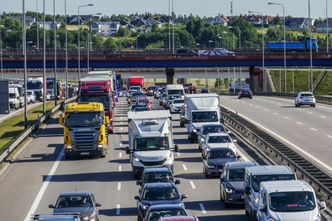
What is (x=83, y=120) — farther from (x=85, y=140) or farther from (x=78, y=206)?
(x=78, y=206)

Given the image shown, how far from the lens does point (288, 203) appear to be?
105 feet

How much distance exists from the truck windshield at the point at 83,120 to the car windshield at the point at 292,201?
2470 cm

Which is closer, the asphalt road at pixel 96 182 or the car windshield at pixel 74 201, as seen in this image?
the car windshield at pixel 74 201

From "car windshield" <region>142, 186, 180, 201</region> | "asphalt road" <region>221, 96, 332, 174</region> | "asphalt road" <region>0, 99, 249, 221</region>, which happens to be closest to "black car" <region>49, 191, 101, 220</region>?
"car windshield" <region>142, 186, 180, 201</region>

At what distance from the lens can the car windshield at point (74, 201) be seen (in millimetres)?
34875

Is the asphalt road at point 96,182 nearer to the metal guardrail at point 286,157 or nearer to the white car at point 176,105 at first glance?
the metal guardrail at point 286,157

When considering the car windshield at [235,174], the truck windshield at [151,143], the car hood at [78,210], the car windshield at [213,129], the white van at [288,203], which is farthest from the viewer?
the car windshield at [213,129]

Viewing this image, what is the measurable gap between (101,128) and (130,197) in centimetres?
1381

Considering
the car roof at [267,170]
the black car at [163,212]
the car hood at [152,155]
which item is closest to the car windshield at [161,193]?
the car roof at [267,170]

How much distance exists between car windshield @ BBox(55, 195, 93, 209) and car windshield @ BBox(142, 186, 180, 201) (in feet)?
6.33

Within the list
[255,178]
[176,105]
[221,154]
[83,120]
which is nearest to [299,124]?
[176,105]

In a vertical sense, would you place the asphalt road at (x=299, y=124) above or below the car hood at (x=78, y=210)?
above

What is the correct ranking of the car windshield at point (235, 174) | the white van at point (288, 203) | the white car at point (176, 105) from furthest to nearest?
the white car at point (176, 105) < the car windshield at point (235, 174) < the white van at point (288, 203)

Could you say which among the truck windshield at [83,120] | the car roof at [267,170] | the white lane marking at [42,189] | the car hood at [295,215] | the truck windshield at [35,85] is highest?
the truck windshield at [35,85]
